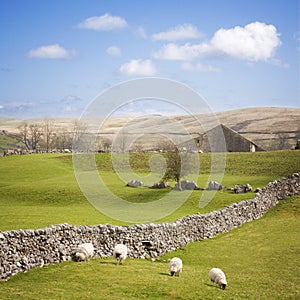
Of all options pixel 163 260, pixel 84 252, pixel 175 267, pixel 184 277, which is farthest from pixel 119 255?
pixel 163 260

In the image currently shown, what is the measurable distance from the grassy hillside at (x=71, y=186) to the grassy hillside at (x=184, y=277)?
23.7 ft

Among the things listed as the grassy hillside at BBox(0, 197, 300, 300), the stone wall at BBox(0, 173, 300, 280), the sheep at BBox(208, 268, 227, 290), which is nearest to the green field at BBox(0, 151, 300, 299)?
the grassy hillside at BBox(0, 197, 300, 300)

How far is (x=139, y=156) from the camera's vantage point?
254ft

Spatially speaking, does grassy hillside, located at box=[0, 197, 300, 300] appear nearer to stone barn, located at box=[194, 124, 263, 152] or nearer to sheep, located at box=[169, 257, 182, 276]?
sheep, located at box=[169, 257, 182, 276]

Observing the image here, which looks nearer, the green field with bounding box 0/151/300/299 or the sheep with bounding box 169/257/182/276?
the green field with bounding box 0/151/300/299

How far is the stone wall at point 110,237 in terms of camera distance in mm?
19844

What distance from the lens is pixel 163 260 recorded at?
2570 centimetres

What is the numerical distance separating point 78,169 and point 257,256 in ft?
155

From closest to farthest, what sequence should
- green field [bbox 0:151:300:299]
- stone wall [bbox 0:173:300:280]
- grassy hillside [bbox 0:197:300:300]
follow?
grassy hillside [bbox 0:197:300:300] < green field [bbox 0:151:300:299] < stone wall [bbox 0:173:300:280]

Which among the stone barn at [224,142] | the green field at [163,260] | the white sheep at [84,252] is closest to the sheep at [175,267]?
the green field at [163,260]

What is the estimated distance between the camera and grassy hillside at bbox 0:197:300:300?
57.3 ft

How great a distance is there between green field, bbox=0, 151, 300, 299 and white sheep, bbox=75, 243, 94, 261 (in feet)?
1.57

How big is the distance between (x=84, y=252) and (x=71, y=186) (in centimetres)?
2890

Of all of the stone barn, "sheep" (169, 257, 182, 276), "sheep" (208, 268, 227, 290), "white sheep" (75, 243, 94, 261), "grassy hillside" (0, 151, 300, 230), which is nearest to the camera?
"sheep" (208, 268, 227, 290)
